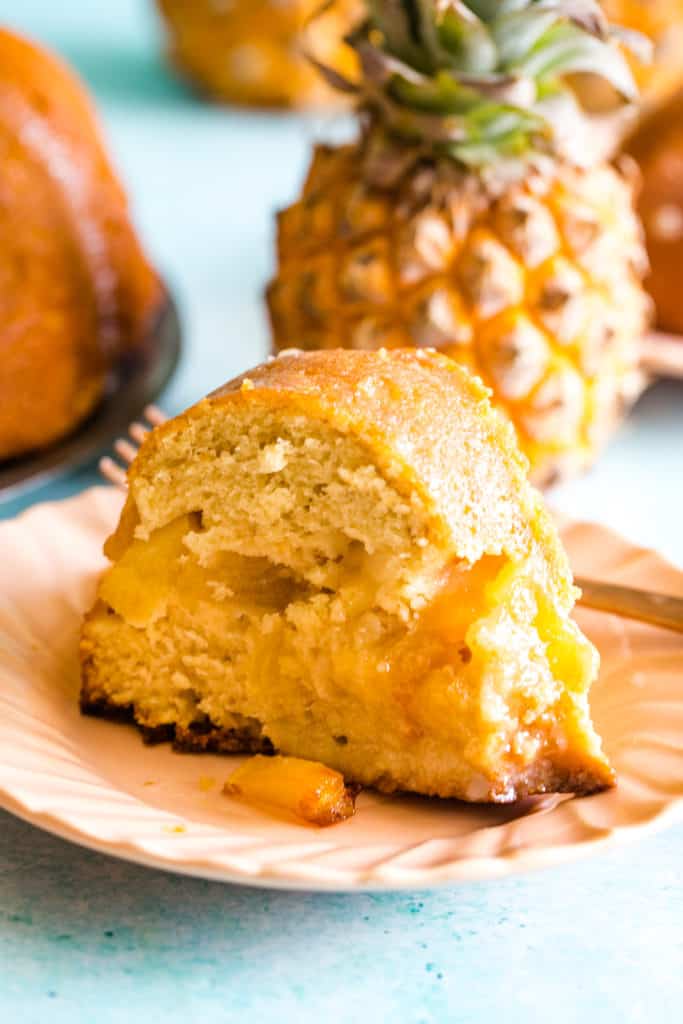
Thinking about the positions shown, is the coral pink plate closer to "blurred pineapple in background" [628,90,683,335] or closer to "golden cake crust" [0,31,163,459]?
"golden cake crust" [0,31,163,459]

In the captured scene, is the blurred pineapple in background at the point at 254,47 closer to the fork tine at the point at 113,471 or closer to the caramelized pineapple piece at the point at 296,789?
the fork tine at the point at 113,471

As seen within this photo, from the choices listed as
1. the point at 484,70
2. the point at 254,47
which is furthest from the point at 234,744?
the point at 254,47

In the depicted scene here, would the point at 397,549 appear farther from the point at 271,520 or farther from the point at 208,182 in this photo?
the point at 208,182

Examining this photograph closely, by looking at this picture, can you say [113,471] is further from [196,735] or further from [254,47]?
[254,47]

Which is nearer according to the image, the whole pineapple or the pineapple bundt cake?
the pineapple bundt cake

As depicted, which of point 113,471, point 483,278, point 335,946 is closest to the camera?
point 335,946

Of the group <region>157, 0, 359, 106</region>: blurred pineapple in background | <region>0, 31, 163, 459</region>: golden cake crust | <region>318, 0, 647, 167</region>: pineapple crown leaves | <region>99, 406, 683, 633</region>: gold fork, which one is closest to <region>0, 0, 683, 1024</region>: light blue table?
<region>99, 406, 683, 633</region>: gold fork

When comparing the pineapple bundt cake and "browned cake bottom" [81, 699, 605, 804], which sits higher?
the pineapple bundt cake
